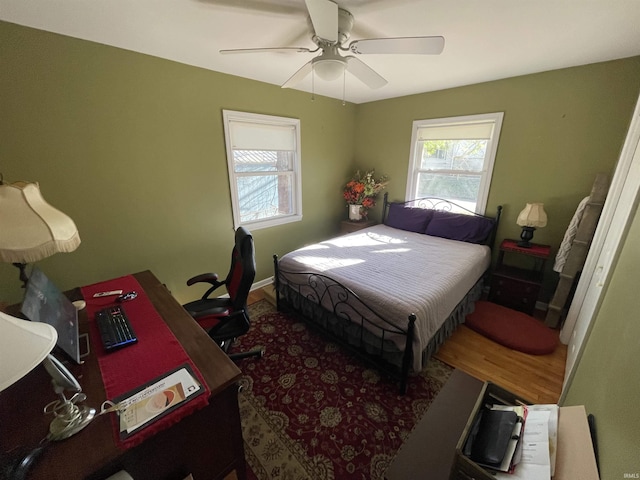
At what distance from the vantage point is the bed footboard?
169 cm

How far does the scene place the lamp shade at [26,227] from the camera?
1021 millimetres

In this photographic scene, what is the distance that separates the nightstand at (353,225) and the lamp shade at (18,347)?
11.4 feet

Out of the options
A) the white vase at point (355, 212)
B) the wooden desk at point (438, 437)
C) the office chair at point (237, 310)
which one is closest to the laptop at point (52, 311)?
the office chair at point (237, 310)

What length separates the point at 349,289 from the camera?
1.92 m

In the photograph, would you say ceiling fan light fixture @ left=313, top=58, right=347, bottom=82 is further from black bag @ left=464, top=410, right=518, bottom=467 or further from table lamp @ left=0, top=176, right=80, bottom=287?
black bag @ left=464, top=410, right=518, bottom=467

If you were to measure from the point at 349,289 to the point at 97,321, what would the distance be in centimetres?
155

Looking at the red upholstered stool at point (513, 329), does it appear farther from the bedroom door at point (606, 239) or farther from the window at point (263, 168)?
the window at point (263, 168)

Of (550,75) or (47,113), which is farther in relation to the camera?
(550,75)

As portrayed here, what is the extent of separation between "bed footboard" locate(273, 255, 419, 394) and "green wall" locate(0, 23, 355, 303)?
3.58ft

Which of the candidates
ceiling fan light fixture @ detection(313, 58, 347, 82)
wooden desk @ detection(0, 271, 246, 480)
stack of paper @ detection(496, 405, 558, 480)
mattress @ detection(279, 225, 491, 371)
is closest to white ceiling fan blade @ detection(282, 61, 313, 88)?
ceiling fan light fixture @ detection(313, 58, 347, 82)

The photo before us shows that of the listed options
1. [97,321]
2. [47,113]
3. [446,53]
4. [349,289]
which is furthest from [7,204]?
[446,53]

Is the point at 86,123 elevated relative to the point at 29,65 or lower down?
lower down

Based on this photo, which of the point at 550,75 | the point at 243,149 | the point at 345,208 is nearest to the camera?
the point at 550,75

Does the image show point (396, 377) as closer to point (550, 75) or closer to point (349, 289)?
point (349, 289)
